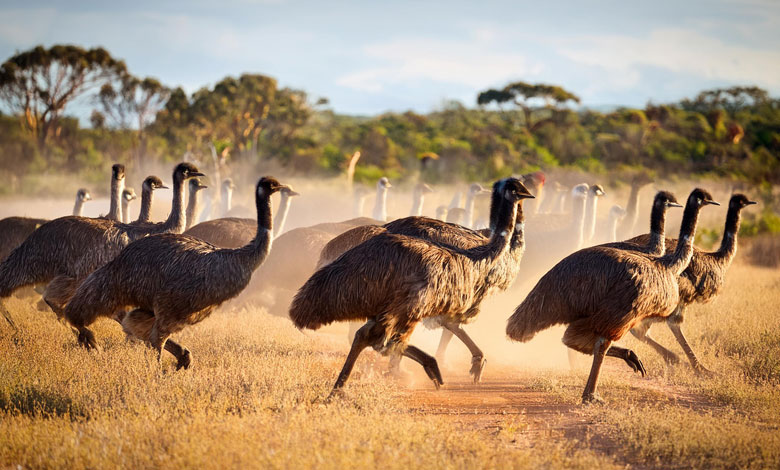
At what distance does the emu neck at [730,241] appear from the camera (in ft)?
28.5

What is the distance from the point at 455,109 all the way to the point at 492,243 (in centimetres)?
4885

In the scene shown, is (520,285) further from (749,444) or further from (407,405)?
(749,444)

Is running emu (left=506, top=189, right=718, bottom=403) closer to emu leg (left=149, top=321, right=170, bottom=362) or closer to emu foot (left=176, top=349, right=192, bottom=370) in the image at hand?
emu foot (left=176, top=349, right=192, bottom=370)

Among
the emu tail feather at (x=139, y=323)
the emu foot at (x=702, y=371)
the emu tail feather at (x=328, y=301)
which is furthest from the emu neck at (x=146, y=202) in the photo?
the emu foot at (x=702, y=371)

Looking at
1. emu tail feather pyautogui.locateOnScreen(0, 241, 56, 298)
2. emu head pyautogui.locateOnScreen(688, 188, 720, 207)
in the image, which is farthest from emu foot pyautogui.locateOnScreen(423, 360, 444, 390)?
emu tail feather pyautogui.locateOnScreen(0, 241, 56, 298)

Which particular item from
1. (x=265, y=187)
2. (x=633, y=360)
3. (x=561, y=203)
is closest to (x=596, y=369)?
(x=633, y=360)

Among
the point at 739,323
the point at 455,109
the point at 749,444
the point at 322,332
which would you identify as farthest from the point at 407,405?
the point at 455,109

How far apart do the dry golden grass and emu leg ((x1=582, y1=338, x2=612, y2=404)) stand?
176mm

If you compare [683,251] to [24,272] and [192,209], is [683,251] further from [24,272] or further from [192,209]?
[24,272]

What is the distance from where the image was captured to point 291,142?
39750mm

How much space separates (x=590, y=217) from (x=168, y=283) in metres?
7.31

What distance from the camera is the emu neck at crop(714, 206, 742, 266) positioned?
8.70 metres

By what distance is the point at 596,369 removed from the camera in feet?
23.4

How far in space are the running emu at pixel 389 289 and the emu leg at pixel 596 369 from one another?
1245mm
